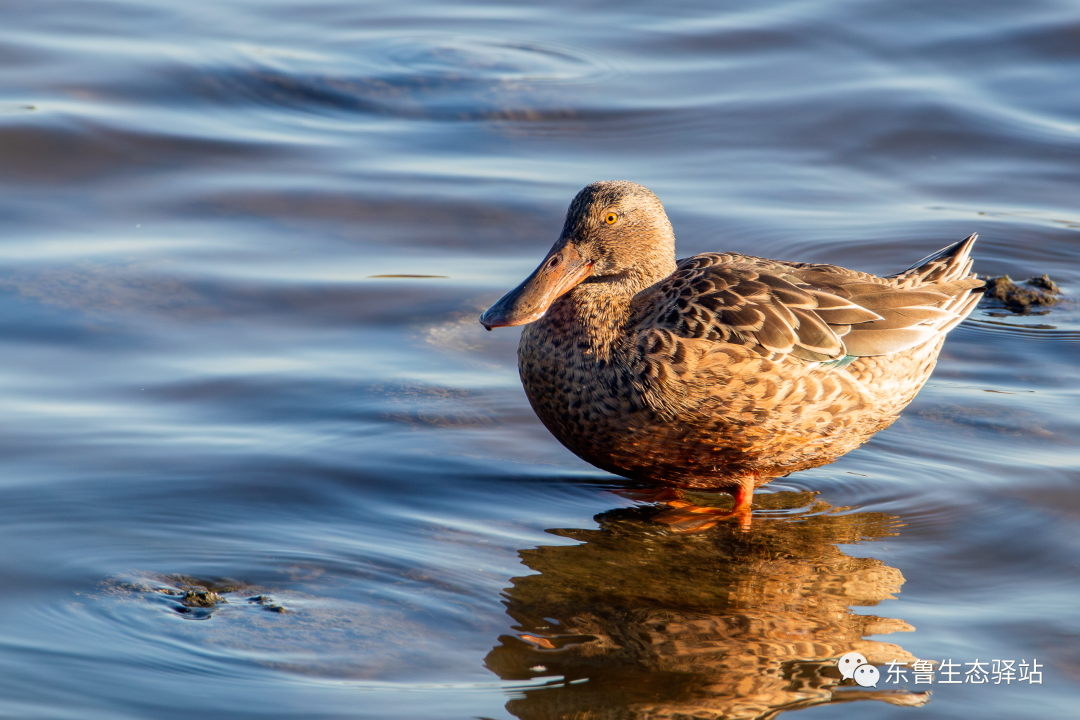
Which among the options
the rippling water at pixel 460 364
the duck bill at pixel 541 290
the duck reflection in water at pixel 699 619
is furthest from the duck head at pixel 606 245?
the duck reflection in water at pixel 699 619

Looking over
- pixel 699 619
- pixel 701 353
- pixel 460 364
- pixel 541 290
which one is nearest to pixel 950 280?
pixel 701 353

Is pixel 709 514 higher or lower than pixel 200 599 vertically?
higher

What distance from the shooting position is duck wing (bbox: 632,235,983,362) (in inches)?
185

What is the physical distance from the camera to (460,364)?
6.28 metres

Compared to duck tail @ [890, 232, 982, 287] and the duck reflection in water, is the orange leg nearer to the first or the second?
the duck reflection in water

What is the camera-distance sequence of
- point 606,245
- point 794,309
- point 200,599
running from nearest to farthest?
point 200,599 < point 794,309 < point 606,245

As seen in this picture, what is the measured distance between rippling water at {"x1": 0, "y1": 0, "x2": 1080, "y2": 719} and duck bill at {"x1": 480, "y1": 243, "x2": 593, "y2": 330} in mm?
746

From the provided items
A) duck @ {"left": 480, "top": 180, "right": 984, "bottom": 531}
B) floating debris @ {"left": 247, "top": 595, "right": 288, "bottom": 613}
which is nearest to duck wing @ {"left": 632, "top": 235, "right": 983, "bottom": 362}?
duck @ {"left": 480, "top": 180, "right": 984, "bottom": 531}

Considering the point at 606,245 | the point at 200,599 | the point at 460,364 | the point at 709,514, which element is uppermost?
the point at 606,245

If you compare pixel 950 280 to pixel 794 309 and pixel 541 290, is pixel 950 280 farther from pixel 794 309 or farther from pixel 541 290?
pixel 541 290

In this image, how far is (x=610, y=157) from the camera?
8.96m

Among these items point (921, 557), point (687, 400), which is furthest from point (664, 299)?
point (921, 557)

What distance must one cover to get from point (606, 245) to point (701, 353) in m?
0.75

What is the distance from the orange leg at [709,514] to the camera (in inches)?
193
